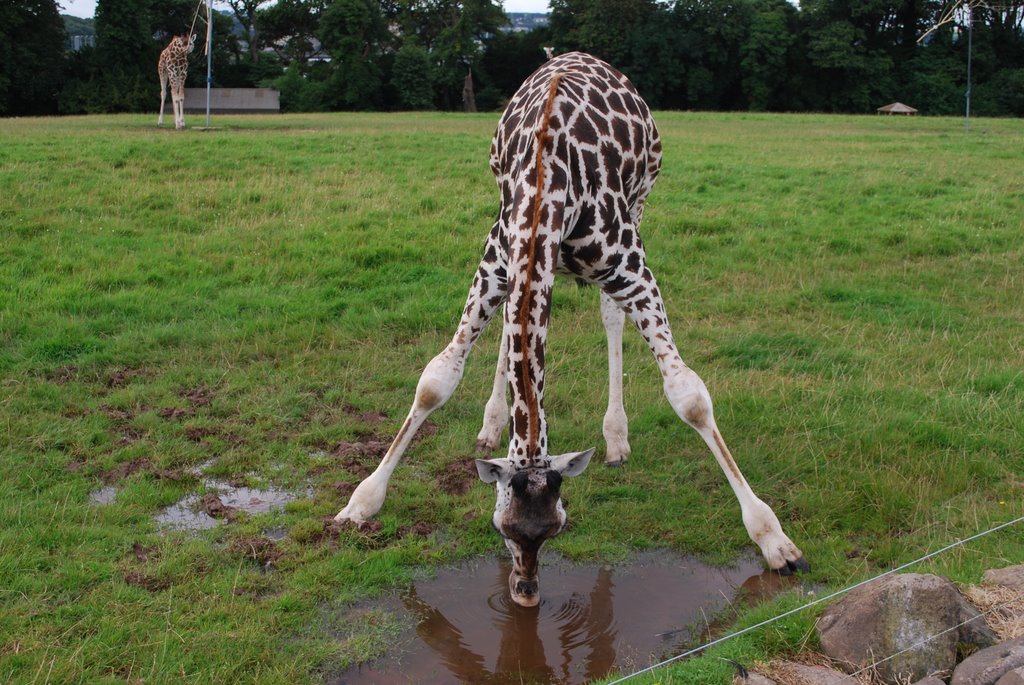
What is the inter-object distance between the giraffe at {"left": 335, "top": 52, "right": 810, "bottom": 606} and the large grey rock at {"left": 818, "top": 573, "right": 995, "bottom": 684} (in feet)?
4.33

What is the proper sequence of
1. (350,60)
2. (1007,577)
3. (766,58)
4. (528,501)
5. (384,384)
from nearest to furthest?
(528,501) < (1007,577) < (384,384) < (350,60) < (766,58)

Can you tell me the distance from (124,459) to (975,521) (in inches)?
232

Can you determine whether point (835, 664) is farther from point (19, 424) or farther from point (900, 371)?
point (19, 424)

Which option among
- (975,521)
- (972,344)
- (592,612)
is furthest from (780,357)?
(592,612)

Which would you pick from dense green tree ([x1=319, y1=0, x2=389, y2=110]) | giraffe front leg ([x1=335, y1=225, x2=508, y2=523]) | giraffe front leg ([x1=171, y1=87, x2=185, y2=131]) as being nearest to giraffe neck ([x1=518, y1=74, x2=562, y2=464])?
giraffe front leg ([x1=335, y1=225, x2=508, y2=523])

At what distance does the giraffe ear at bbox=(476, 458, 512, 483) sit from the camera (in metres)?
4.88

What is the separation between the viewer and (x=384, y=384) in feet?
28.3

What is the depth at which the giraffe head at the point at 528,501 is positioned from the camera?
188 inches

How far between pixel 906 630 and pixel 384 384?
5324 mm

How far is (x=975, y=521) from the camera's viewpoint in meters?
5.97

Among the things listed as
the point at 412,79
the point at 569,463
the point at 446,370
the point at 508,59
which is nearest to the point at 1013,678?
the point at 569,463

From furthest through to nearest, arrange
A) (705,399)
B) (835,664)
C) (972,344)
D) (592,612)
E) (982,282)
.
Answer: (982,282) → (972,344) → (705,399) → (592,612) → (835,664)

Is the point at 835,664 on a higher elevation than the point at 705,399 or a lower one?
lower

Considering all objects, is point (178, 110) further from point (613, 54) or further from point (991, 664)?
point (613, 54)
